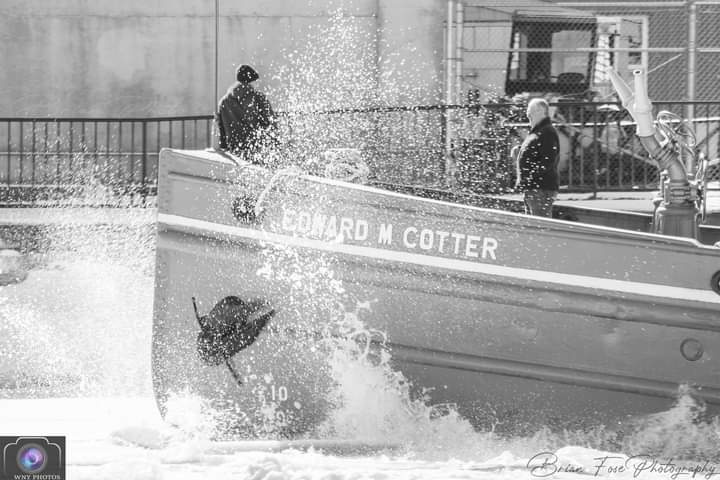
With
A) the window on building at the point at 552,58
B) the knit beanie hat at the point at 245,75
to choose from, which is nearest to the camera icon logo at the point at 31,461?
the knit beanie hat at the point at 245,75

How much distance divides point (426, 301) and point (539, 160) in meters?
2.10

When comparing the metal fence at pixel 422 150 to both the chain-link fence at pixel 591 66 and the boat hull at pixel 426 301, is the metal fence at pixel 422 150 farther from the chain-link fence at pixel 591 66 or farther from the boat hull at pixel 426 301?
the boat hull at pixel 426 301

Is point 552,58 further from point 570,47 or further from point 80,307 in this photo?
point 80,307

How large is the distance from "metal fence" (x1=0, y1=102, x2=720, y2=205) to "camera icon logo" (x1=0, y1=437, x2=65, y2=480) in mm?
5919


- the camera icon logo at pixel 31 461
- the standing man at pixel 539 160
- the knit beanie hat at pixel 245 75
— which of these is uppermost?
the knit beanie hat at pixel 245 75

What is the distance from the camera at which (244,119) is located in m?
7.58

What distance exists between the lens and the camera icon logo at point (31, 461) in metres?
4.34

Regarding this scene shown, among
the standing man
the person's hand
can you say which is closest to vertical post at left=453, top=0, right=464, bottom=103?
the standing man

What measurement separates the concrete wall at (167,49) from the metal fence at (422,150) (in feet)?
5.15

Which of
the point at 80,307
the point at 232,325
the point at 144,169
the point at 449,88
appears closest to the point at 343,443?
the point at 232,325

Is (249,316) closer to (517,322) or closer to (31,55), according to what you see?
(517,322)

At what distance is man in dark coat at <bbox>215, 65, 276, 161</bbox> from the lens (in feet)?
24.2

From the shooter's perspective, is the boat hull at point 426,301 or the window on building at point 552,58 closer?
the boat hull at point 426,301

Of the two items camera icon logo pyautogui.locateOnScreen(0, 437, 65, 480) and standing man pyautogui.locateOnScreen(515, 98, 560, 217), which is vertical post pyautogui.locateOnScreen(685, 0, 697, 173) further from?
camera icon logo pyautogui.locateOnScreen(0, 437, 65, 480)
